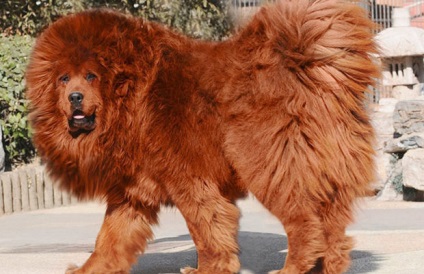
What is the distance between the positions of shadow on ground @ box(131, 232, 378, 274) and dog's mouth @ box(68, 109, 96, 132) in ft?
4.44

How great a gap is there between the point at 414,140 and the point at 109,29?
575 cm

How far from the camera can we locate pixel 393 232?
8.09m

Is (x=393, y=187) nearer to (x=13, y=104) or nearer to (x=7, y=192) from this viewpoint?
(x=7, y=192)

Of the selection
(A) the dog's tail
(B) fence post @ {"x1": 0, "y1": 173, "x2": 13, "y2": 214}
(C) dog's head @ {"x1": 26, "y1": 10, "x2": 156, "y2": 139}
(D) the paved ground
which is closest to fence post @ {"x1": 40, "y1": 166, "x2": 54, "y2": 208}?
(D) the paved ground

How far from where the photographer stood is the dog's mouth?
214 inches

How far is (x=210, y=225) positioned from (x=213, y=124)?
604mm

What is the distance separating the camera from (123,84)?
558 centimetres

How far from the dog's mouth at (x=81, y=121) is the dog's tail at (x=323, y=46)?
105 cm

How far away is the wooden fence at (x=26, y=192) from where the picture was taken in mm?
10539

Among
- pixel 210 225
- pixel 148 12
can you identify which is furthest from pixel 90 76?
pixel 148 12

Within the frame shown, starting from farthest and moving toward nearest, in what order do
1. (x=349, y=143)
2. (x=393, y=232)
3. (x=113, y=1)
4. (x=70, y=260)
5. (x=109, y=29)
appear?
(x=113, y=1) < (x=393, y=232) < (x=70, y=260) < (x=109, y=29) < (x=349, y=143)

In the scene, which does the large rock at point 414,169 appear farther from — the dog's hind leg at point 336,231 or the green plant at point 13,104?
the dog's hind leg at point 336,231

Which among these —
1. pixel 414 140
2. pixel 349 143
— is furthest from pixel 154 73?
pixel 414 140

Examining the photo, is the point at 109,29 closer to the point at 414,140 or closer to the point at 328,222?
the point at 328,222
